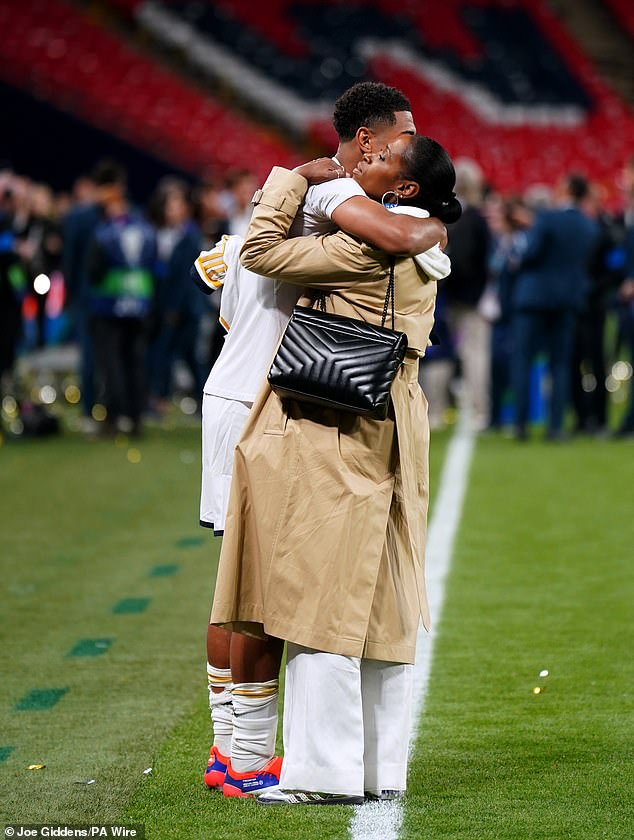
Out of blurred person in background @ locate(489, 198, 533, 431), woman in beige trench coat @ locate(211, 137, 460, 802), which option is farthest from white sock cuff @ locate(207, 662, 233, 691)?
blurred person in background @ locate(489, 198, 533, 431)

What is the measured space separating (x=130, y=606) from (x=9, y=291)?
6839mm

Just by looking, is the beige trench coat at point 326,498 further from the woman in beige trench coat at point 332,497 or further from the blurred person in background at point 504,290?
the blurred person in background at point 504,290

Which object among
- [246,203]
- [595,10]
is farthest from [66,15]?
[246,203]

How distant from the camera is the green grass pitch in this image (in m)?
3.94

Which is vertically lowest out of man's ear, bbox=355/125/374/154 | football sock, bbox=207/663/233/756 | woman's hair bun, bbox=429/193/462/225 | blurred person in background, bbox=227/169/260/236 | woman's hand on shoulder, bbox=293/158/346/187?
football sock, bbox=207/663/233/756

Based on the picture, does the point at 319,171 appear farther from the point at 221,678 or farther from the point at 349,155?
the point at 221,678

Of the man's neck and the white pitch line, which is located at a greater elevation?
the man's neck

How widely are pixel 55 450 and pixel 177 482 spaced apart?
90.3 inches

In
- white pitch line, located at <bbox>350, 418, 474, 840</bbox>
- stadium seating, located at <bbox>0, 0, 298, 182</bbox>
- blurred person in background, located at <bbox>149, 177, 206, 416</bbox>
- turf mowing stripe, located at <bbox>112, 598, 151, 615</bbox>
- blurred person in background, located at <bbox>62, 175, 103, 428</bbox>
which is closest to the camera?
white pitch line, located at <bbox>350, 418, 474, 840</bbox>

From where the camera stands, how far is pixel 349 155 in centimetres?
400

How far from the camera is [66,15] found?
1209 inches

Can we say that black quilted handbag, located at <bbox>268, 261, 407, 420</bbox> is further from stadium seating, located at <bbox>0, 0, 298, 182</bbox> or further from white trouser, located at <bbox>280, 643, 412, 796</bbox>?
stadium seating, located at <bbox>0, 0, 298, 182</bbox>

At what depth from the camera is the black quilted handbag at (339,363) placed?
150 inches

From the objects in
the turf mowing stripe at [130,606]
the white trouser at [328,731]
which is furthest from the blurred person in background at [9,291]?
the white trouser at [328,731]
